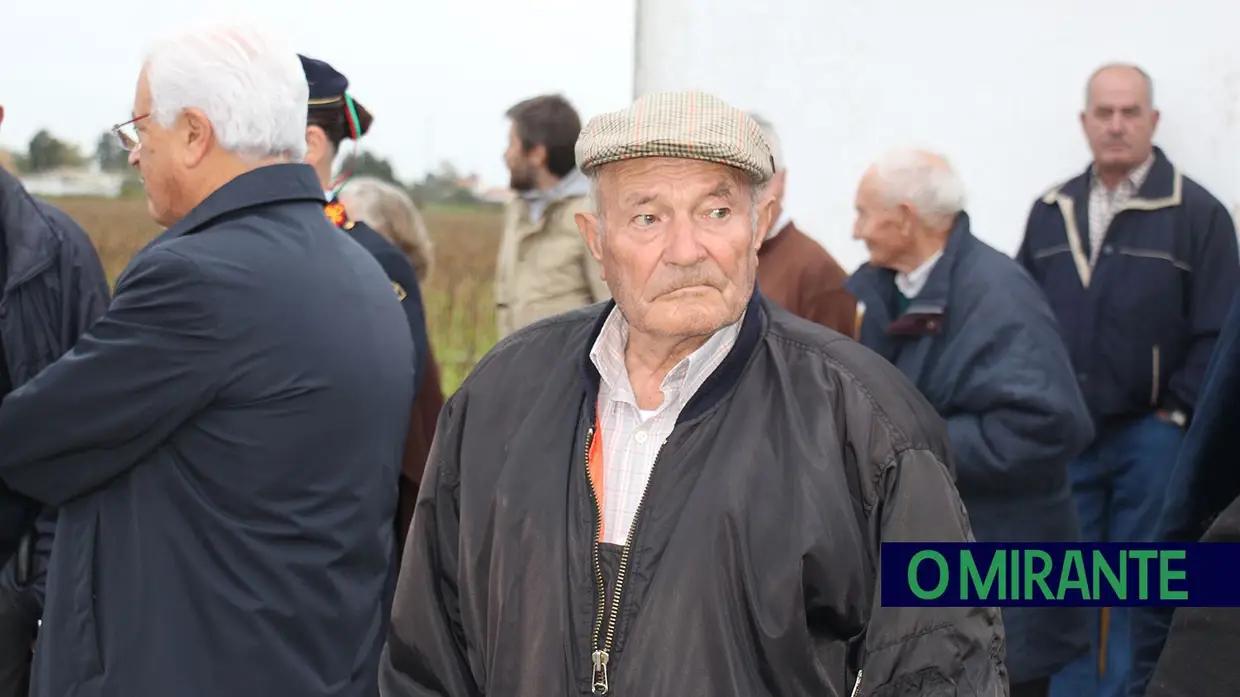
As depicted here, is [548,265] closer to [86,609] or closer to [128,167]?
[128,167]

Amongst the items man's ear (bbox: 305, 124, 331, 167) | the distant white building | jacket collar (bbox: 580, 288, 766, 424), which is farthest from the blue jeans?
the distant white building

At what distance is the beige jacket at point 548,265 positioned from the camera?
4.92 metres

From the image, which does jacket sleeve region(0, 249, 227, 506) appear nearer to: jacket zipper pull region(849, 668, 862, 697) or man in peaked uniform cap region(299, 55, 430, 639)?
man in peaked uniform cap region(299, 55, 430, 639)

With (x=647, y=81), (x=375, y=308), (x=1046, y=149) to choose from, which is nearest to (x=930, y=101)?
(x=1046, y=149)

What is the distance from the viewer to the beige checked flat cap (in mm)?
1818

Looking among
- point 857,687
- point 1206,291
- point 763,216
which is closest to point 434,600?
point 857,687

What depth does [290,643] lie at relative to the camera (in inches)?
95.6

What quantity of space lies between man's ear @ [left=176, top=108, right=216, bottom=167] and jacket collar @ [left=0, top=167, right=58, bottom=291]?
649 mm

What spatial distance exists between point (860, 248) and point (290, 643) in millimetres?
3370

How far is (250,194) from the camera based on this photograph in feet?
7.90

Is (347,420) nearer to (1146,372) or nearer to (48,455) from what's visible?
(48,455)

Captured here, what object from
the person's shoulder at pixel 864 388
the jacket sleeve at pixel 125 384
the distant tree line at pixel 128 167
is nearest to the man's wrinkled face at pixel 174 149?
the jacket sleeve at pixel 125 384

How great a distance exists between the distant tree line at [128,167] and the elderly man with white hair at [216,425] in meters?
3.15

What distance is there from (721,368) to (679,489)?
0.17 metres
